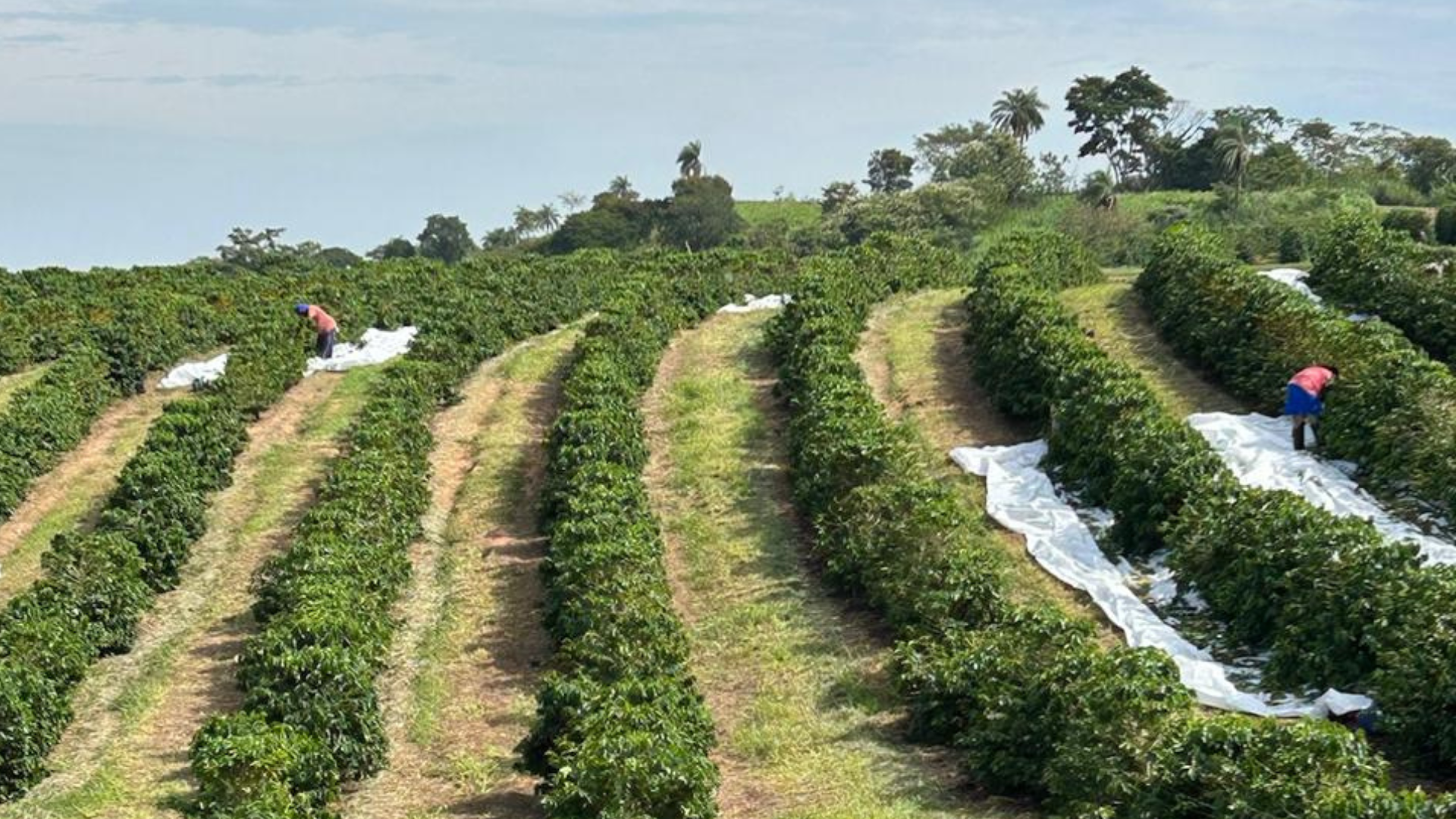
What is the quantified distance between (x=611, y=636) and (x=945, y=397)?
15.0 m

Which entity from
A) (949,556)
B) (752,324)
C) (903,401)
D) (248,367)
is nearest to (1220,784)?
(949,556)

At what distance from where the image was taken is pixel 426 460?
31188 mm

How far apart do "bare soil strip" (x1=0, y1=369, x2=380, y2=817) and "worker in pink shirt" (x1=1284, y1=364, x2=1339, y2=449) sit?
1631cm

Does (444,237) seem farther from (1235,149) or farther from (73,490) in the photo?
(73,490)

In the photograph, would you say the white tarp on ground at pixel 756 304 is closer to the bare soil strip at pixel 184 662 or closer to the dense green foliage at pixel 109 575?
the bare soil strip at pixel 184 662

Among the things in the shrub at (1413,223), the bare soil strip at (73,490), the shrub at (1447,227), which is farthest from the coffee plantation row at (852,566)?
the shrub at (1413,223)

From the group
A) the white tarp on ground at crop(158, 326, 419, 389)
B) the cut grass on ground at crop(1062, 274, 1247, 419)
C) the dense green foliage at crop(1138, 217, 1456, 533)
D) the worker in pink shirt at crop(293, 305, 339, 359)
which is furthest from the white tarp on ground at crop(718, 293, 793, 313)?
the worker in pink shirt at crop(293, 305, 339, 359)

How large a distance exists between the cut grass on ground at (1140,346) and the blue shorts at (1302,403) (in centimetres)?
312

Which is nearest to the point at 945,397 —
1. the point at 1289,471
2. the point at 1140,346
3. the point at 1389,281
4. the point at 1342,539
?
the point at 1140,346

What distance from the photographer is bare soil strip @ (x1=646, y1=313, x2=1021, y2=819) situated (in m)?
16.9

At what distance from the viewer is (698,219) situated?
93875 millimetres

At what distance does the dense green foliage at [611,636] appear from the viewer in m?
15.3

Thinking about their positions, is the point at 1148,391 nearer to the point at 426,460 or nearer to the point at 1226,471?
the point at 1226,471

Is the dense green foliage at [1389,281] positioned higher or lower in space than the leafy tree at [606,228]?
higher
